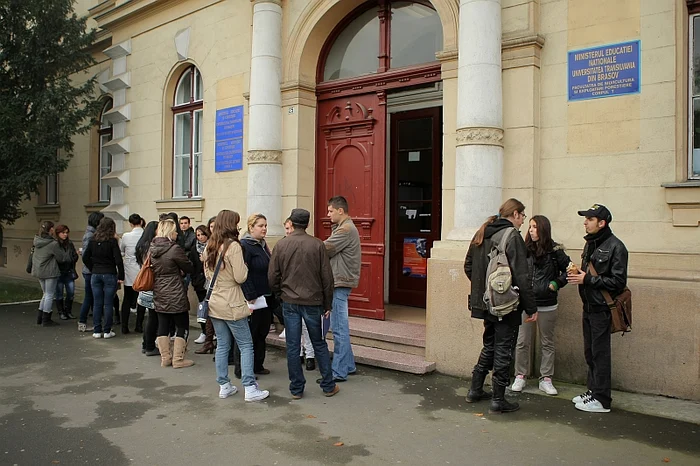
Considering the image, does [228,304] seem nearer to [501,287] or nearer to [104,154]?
[501,287]

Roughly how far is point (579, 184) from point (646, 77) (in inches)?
47.0

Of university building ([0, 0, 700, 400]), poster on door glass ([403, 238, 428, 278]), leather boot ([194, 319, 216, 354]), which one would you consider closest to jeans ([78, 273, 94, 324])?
university building ([0, 0, 700, 400])

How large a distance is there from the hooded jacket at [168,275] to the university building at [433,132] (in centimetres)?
210

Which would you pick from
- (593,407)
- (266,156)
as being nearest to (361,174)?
(266,156)

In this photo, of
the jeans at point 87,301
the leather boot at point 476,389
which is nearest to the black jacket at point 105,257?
the jeans at point 87,301

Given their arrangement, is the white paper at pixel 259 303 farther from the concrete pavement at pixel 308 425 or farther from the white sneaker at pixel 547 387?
the white sneaker at pixel 547 387

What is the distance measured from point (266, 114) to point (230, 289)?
391 centimetres

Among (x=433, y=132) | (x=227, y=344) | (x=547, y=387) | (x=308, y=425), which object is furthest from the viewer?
(x=433, y=132)

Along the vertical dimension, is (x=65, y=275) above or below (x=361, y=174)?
below

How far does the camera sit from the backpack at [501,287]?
17.1ft

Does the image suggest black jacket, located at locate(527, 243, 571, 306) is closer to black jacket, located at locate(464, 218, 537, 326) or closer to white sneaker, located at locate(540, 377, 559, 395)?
black jacket, located at locate(464, 218, 537, 326)

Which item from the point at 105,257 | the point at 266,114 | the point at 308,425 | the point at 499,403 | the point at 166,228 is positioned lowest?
the point at 308,425

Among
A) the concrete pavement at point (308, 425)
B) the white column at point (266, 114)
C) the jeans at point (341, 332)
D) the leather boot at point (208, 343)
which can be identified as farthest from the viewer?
the white column at point (266, 114)

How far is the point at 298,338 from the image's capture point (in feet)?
19.4
